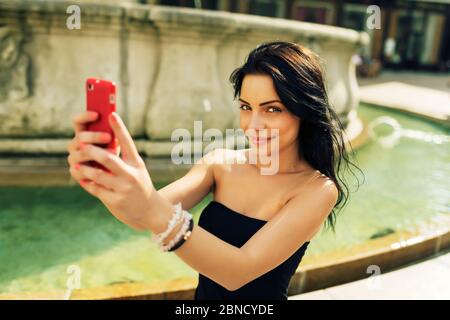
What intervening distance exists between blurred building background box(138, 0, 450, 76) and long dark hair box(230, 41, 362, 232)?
65.0ft

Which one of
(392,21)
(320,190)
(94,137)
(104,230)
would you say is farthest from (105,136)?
(392,21)

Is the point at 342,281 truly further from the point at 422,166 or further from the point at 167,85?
the point at 422,166

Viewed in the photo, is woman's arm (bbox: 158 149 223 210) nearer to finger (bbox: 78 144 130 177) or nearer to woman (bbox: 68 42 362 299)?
woman (bbox: 68 42 362 299)

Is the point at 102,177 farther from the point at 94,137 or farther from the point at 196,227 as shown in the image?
the point at 196,227

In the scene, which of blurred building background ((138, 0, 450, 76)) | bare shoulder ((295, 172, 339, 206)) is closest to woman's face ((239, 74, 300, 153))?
bare shoulder ((295, 172, 339, 206))

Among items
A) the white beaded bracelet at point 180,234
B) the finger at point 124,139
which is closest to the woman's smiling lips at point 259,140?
the white beaded bracelet at point 180,234

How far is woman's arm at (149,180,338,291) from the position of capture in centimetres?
104

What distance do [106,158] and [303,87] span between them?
0.73 m

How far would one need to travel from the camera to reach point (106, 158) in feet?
2.80

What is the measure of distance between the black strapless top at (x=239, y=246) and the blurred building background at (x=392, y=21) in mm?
19920

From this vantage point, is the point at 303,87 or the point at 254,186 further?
the point at 254,186

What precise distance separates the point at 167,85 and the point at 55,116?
1135 mm

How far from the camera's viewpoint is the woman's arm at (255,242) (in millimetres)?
1041
